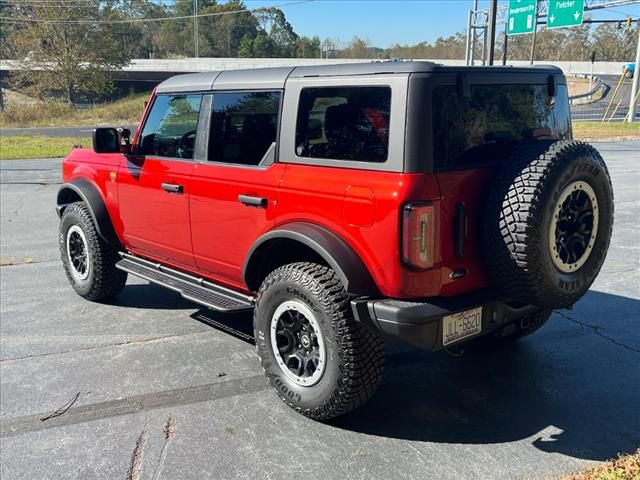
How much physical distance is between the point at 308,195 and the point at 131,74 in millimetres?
64812

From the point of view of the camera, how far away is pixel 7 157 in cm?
1803

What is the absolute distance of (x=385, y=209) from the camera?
9.57ft

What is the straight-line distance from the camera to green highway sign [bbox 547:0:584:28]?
26.3 meters

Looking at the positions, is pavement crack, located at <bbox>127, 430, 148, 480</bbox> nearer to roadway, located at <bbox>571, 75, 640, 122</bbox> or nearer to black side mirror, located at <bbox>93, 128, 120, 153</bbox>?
black side mirror, located at <bbox>93, 128, 120, 153</bbox>

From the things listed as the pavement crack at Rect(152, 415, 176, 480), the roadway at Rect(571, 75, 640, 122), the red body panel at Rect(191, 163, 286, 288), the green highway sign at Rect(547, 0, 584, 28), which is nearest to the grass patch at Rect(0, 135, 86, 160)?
the red body panel at Rect(191, 163, 286, 288)

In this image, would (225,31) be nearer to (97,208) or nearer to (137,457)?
(97,208)

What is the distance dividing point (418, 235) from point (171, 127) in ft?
8.14

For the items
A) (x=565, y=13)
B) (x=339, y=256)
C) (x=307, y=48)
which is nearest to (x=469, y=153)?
(x=339, y=256)

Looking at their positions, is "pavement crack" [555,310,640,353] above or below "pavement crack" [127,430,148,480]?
above

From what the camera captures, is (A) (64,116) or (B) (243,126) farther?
(A) (64,116)

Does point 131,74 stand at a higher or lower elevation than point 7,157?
higher

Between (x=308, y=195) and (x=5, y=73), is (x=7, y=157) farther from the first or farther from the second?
(x=5, y=73)

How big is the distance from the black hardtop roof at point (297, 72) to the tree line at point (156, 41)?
39910mm

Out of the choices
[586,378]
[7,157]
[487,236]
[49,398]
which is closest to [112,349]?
[49,398]
